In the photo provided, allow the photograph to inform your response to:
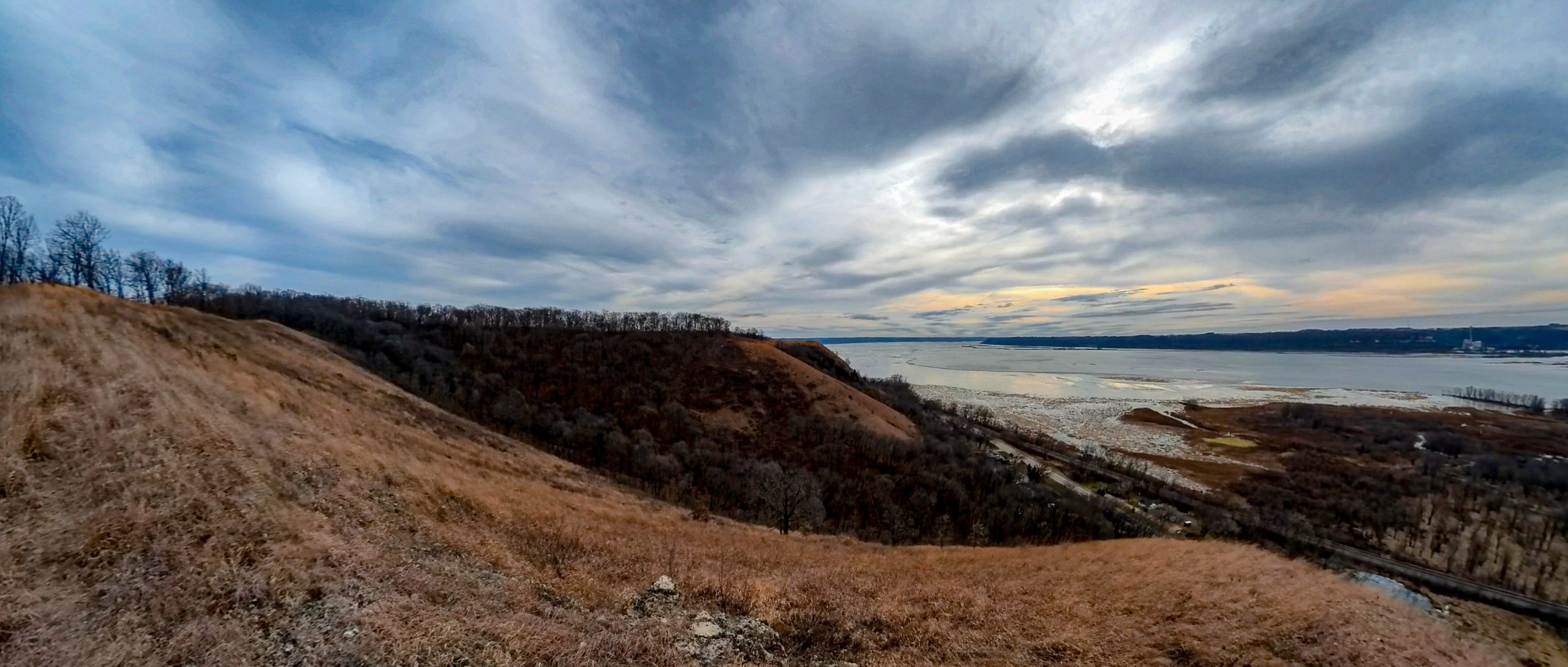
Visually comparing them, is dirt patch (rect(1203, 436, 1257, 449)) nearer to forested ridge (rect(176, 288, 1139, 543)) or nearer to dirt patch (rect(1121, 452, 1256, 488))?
dirt patch (rect(1121, 452, 1256, 488))

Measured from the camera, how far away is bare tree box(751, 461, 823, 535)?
2631 centimetres

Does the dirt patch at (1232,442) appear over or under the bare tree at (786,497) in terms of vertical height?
under

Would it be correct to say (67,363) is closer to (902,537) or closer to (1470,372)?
(902,537)

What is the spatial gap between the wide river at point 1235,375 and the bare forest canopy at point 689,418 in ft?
179

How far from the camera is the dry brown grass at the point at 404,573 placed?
22.4ft

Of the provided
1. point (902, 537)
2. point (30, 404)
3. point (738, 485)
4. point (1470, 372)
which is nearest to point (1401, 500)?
point (902, 537)

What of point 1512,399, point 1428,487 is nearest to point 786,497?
point 1428,487

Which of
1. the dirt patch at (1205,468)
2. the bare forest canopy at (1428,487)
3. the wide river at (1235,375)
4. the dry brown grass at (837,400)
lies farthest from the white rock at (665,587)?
the wide river at (1235,375)

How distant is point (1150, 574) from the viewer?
11820 millimetres

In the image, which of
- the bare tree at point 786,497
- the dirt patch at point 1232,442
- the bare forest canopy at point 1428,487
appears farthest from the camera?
the dirt patch at point 1232,442

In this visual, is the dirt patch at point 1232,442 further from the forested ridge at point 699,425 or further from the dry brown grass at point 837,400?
the dry brown grass at point 837,400

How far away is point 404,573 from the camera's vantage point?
342 inches

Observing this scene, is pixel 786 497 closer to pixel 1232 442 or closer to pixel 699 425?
pixel 699 425

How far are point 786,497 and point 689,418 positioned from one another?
25961 millimetres
